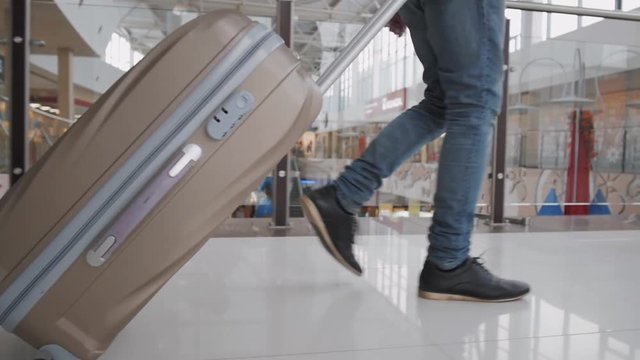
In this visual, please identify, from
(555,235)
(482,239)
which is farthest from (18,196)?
(555,235)

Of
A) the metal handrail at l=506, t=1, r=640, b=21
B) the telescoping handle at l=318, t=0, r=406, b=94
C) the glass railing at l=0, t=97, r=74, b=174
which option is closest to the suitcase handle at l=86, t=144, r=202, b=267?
the telescoping handle at l=318, t=0, r=406, b=94

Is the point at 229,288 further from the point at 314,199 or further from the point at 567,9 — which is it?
the point at 567,9

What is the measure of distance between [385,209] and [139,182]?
2.26 meters

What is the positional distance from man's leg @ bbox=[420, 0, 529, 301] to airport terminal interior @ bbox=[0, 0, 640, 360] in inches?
1.4

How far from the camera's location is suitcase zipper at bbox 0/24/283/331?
0.62 meters

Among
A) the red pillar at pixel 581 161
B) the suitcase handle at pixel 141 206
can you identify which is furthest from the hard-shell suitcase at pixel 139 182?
the red pillar at pixel 581 161

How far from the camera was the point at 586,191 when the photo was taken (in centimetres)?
388

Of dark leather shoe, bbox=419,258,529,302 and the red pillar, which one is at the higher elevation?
the red pillar

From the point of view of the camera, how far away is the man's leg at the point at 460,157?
1.04 metres

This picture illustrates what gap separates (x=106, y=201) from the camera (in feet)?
2.06

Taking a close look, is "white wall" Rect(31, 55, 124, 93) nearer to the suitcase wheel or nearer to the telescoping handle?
the telescoping handle

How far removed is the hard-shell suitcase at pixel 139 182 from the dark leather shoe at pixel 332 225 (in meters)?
0.41

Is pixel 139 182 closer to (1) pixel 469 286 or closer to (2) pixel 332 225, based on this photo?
(2) pixel 332 225

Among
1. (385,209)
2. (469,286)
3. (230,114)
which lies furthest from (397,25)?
(385,209)
